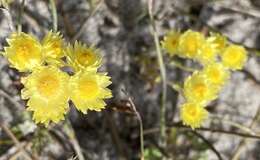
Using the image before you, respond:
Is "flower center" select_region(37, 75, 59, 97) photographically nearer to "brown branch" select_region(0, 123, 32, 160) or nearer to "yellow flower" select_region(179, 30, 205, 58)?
"brown branch" select_region(0, 123, 32, 160)

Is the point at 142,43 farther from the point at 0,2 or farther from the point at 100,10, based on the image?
the point at 0,2

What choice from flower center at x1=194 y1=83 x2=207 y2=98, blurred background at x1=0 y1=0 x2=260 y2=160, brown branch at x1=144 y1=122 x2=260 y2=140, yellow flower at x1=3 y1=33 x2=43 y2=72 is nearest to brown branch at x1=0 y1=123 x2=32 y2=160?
blurred background at x1=0 y1=0 x2=260 y2=160

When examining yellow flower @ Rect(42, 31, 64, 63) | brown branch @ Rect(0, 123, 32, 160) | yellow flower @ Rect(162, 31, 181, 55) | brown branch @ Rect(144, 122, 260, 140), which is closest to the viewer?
yellow flower @ Rect(42, 31, 64, 63)

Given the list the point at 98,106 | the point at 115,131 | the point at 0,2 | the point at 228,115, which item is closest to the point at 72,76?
the point at 98,106

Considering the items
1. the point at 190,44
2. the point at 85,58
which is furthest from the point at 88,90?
the point at 190,44

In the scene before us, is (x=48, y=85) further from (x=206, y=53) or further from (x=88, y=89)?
(x=206, y=53)

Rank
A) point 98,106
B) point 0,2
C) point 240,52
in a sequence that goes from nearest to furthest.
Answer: point 0,2 → point 98,106 → point 240,52
